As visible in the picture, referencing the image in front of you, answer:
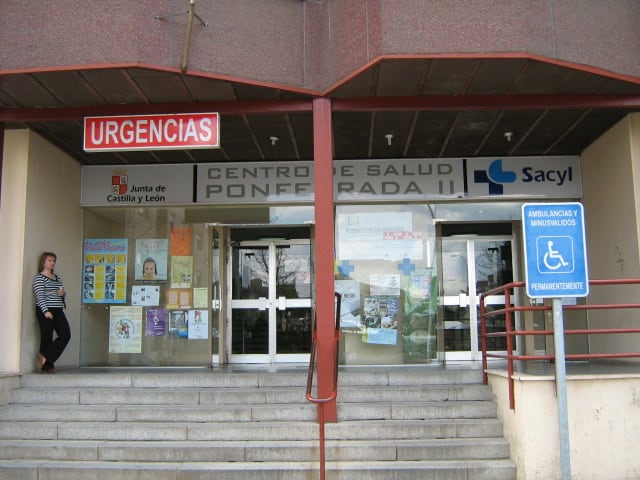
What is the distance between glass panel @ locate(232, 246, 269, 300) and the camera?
33.0 ft

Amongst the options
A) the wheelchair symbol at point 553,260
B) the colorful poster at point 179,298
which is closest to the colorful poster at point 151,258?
the colorful poster at point 179,298

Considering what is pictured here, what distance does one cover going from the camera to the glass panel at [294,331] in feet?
32.5

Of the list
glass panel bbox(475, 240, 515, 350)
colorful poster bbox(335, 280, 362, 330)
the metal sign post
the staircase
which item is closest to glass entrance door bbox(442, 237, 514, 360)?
glass panel bbox(475, 240, 515, 350)

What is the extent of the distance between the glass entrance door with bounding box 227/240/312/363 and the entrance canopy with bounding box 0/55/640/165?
79.9 inches

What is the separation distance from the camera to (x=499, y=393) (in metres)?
6.32

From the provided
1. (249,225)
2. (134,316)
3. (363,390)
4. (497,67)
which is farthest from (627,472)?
(134,316)

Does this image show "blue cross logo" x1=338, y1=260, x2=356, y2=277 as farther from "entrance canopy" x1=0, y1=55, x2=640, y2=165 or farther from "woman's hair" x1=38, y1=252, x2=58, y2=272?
"woman's hair" x1=38, y1=252, x2=58, y2=272

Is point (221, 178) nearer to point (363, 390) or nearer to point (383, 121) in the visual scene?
point (383, 121)

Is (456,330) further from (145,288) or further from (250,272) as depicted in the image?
(145,288)

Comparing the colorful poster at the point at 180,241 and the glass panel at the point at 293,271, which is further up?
the colorful poster at the point at 180,241

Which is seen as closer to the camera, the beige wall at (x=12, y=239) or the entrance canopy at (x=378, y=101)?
the entrance canopy at (x=378, y=101)

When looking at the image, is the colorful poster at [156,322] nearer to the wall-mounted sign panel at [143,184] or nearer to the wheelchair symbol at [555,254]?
the wall-mounted sign panel at [143,184]

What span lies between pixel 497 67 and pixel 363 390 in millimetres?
3529

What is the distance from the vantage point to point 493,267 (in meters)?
10.1
